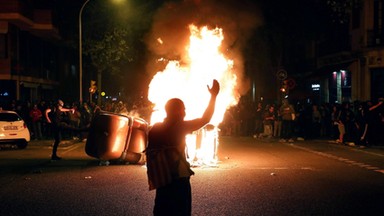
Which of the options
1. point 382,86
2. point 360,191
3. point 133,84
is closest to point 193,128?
point 360,191

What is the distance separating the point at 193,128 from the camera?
5301 mm

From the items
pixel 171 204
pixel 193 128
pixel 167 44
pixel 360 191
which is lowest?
pixel 360 191

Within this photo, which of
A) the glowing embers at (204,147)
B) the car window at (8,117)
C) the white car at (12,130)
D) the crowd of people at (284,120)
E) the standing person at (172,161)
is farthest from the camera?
the crowd of people at (284,120)

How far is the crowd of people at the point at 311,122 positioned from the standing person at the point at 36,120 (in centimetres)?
882

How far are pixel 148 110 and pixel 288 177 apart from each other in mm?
10961

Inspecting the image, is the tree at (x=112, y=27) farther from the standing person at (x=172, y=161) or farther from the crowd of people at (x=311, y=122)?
the standing person at (x=172, y=161)

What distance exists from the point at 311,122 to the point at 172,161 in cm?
1976

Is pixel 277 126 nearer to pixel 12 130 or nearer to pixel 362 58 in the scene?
pixel 362 58

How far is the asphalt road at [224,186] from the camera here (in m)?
8.41

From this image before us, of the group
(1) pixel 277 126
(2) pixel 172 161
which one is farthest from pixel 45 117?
(2) pixel 172 161

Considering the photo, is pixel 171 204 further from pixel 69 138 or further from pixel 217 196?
pixel 69 138

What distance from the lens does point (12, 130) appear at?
1869cm

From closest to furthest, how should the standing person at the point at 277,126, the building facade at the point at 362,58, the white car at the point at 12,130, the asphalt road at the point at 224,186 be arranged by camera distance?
the asphalt road at the point at 224,186
the white car at the point at 12,130
the standing person at the point at 277,126
the building facade at the point at 362,58

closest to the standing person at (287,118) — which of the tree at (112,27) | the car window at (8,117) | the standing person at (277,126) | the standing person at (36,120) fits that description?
the standing person at (277,126)
